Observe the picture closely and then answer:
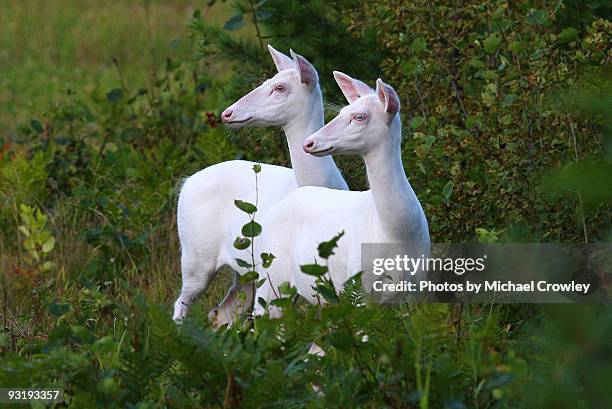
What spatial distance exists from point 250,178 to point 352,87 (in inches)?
27.4

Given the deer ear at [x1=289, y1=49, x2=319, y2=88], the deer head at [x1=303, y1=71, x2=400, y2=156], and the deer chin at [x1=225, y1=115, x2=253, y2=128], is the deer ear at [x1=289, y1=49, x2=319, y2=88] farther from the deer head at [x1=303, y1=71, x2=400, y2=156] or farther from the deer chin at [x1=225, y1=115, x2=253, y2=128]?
the deer head at [x1=303, y1=71, x2=400, y2=156]

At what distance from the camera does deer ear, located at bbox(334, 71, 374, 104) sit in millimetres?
4906

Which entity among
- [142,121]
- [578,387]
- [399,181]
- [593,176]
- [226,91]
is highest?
[593,176]

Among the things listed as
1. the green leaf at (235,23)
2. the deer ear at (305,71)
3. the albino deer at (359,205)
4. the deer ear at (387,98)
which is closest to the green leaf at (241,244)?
the albino deer at (359,205)

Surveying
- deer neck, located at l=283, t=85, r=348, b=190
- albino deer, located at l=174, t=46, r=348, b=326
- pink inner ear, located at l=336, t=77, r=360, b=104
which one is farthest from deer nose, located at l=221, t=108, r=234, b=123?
pink inner ear, located at l=336, t=77, r=360, b=104

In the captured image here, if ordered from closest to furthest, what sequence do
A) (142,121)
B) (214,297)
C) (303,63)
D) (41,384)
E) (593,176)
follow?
(593,176), (41,384), (303,63), (214,297), (142,121)

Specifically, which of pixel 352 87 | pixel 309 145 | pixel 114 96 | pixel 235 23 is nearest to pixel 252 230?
pixel 309 145

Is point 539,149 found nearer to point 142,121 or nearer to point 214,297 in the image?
point 214,297

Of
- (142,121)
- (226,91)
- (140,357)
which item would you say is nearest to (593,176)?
(140,357)

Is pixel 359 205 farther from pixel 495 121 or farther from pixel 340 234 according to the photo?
pixel 340 234

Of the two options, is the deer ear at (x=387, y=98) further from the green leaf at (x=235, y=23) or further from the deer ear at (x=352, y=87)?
the green leaf at (x=235, y=23)

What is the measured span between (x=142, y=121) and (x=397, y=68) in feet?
8.88

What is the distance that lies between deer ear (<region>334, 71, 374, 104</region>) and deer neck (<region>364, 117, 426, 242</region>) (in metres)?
0.44

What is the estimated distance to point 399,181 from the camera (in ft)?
14.7
